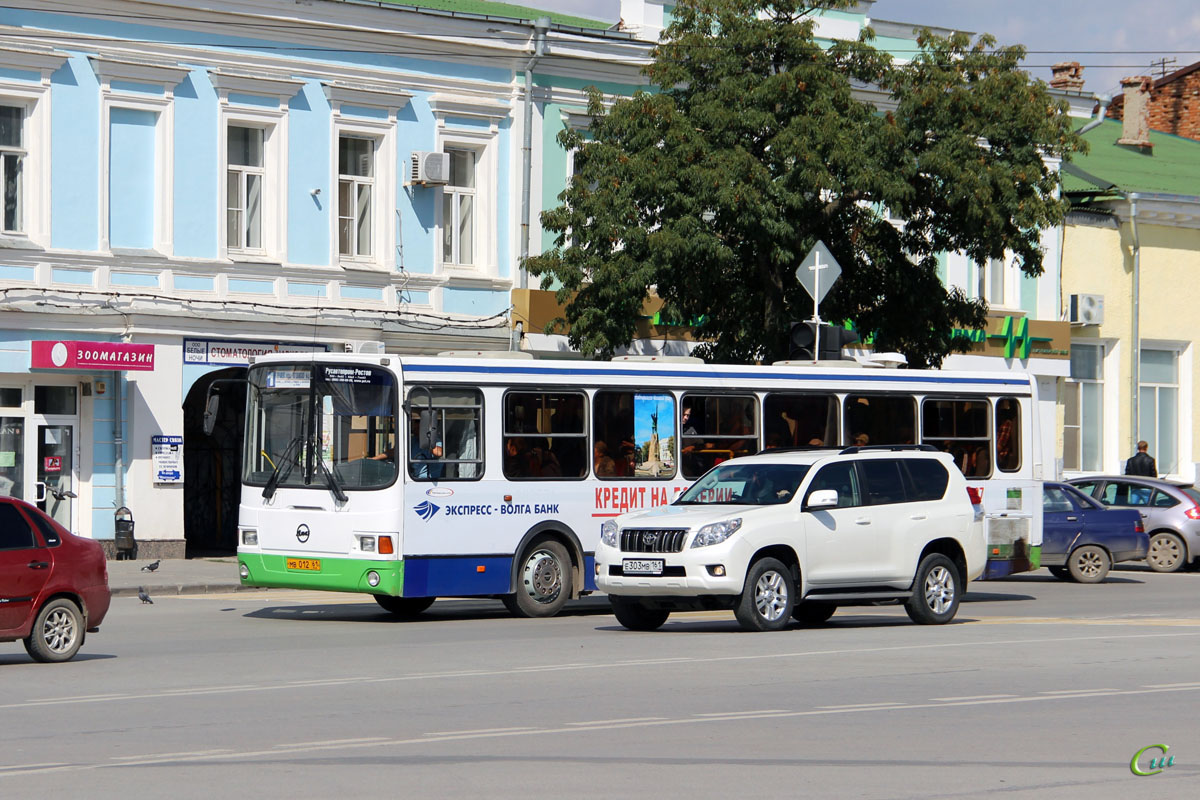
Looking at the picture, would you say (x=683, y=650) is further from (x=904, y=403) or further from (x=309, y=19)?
(x=309, y=19)

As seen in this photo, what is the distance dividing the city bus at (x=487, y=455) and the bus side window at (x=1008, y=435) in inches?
51.2

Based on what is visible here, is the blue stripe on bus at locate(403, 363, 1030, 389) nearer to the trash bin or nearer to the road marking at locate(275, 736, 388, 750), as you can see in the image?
the road marking at locate(275, 736, 388, 750)

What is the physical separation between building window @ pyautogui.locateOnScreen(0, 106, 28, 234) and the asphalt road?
10.3 meters

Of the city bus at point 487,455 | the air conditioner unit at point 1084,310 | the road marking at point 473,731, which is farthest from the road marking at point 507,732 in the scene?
the air conditioner unit at point 1084,310

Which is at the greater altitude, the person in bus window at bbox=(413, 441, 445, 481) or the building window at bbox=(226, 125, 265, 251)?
the building window at bbox=(226, 125, 265, 251)

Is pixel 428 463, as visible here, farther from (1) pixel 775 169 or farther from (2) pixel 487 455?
(1) pixel 775 169

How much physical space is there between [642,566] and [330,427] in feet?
13.5

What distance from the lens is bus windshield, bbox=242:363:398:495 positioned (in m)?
19.0

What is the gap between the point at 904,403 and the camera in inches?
903

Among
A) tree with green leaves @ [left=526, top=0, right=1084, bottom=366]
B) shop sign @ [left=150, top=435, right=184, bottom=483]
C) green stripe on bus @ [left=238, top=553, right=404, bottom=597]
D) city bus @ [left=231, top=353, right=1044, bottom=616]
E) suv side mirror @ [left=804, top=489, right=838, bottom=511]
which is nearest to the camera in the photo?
suv side mirror @ [left=804, top=489, right=838, bottom=511]

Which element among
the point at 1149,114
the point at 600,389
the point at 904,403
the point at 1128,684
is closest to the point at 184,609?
the point at 600,389

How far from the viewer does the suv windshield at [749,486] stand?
17.8 meters

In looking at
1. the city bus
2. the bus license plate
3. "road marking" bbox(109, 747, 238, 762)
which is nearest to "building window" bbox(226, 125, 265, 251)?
the city bus

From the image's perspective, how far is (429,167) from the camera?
1220 inches
